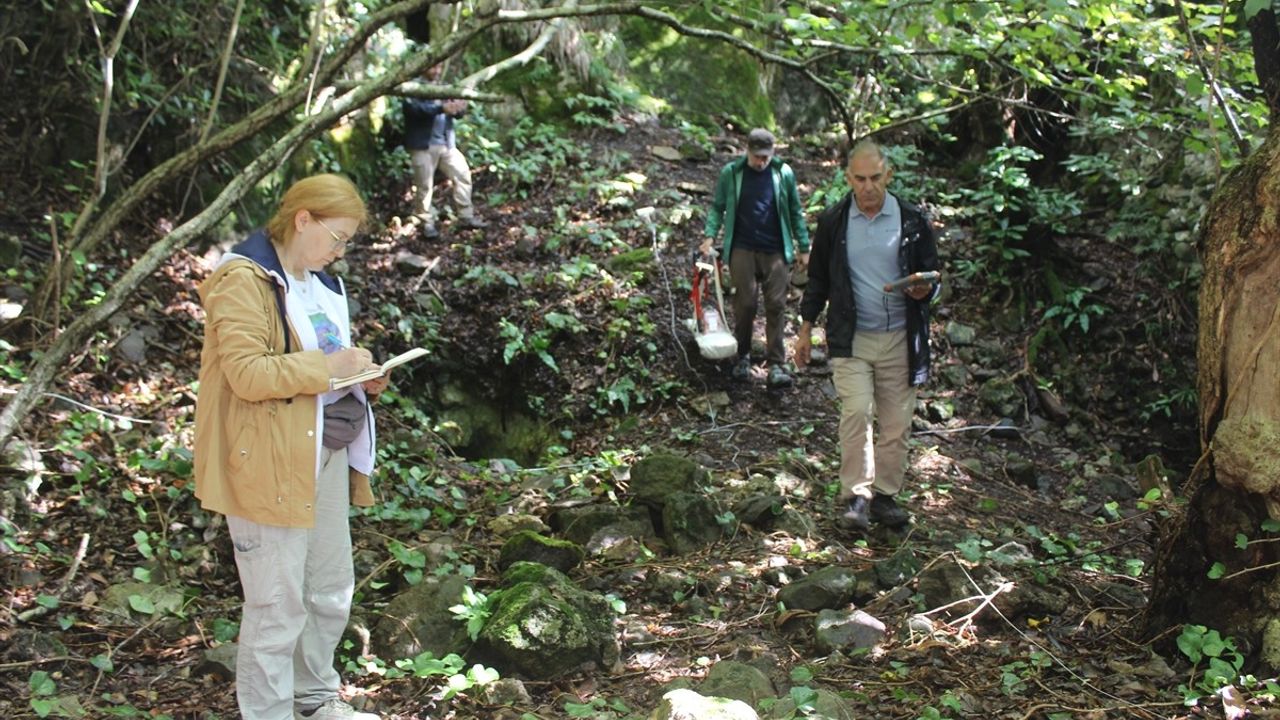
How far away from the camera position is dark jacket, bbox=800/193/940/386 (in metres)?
5.27

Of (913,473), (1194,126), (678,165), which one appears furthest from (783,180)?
(678,165)

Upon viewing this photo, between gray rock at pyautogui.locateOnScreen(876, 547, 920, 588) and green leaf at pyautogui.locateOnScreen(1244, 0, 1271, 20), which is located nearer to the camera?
green leaf at pyautogui.locateOnScreen(1244, 0, 1271, 20)

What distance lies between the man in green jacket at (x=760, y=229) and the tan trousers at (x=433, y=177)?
3368 millimetres

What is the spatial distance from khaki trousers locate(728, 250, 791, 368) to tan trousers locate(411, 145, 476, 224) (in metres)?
3.46

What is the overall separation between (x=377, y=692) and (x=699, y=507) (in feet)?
7.11

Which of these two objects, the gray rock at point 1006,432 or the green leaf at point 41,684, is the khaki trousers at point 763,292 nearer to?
the gray rock at point 1006,432

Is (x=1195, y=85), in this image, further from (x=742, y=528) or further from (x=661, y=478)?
(x=661, y=478)

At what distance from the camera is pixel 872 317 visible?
5320 mm

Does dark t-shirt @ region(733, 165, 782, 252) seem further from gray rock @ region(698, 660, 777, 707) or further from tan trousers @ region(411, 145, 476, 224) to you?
gray rock @ region(698, 660, 777, 707)

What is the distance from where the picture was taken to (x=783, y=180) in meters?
7.59

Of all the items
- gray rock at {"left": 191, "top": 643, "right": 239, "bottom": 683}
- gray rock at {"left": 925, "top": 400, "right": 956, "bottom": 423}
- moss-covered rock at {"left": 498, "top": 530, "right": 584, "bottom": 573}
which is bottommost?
gray rock at {"left": 191, "top": 643, "right": 239, "bottom": 683}

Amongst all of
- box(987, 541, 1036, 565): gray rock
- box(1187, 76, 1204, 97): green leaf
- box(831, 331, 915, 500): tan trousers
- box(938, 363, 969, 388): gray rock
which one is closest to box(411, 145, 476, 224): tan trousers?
box(938, 363, 969, 388): gray rock

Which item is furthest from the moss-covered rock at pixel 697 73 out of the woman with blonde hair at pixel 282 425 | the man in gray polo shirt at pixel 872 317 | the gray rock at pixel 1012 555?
the woman with blonde hair at pixel 282 425

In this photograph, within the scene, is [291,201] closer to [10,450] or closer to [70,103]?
[10,450]
